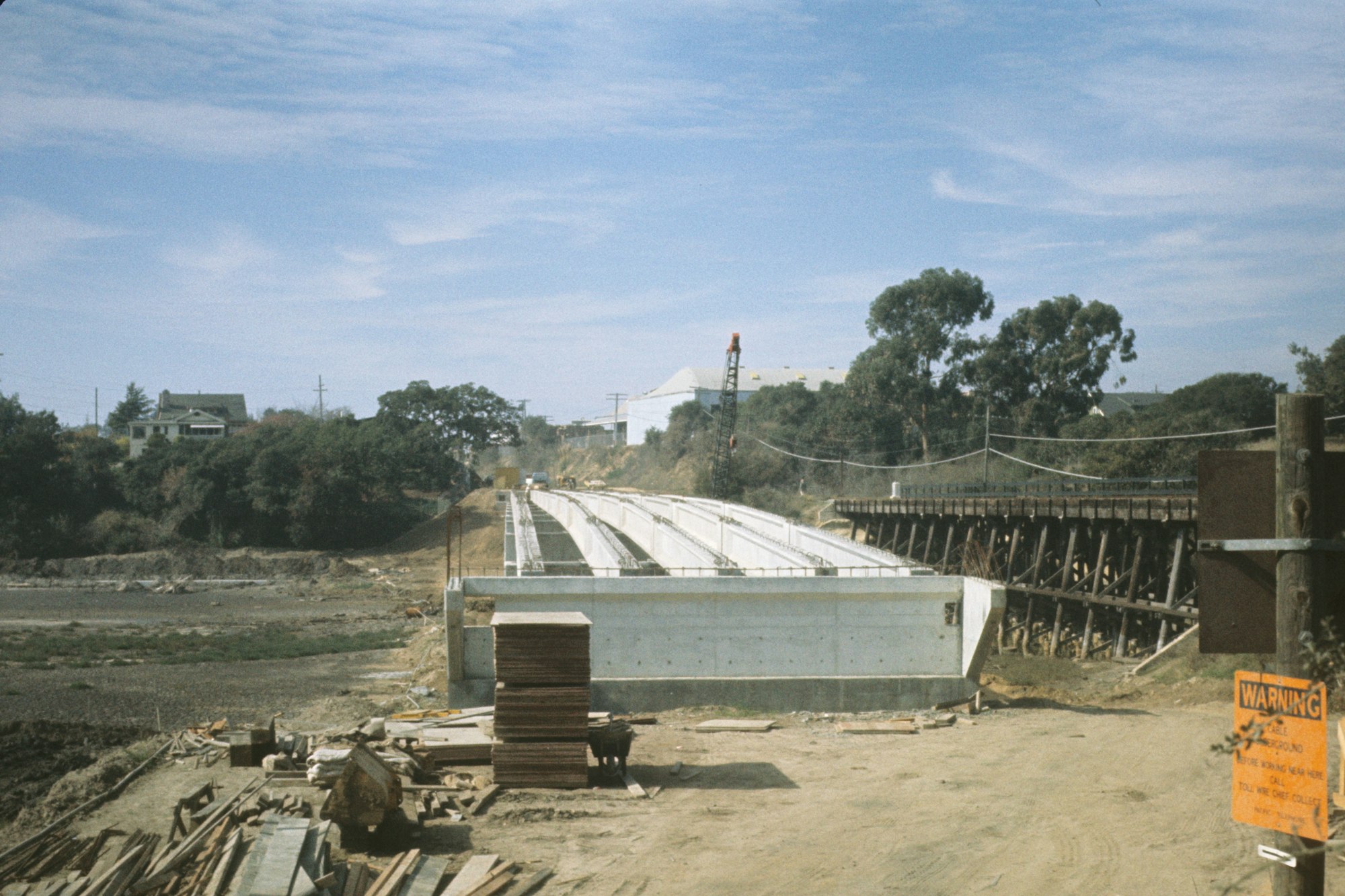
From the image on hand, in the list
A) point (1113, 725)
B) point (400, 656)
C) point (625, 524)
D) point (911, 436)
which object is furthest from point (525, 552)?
point (911, 436)

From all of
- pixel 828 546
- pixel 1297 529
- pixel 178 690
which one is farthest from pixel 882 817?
pixel 178 690

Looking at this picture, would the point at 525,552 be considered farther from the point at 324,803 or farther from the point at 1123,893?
the point at 1123,893

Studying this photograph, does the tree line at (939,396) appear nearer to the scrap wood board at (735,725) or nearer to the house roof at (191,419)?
the scrap wood board at (735,725)

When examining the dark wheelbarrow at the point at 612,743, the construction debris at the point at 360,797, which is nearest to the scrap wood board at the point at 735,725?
the dark wheelbarrow at the point at 612,743

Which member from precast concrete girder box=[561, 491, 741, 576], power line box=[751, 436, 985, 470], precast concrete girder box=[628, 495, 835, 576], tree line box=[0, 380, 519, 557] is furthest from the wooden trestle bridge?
tree line box=[0, 380, 519, 557]

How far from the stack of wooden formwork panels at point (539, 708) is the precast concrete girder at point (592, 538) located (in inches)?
214

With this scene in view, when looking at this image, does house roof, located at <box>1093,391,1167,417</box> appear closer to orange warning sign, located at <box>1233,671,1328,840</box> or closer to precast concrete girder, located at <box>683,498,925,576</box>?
precast concrete girder, located at <box>683,498,925,576</box>

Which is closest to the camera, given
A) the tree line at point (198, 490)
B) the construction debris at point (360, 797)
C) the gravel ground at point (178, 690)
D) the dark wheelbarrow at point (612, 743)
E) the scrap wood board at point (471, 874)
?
the scrap wood board at point (471, 874)

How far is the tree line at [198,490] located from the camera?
62656 mm

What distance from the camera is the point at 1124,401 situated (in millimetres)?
73375

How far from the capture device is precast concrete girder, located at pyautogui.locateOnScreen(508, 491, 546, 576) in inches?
773

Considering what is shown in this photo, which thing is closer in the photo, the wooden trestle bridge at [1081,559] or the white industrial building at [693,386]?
the wooden trestle bridge at [1081,559]

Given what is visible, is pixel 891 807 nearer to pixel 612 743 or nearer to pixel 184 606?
pixel 612 743

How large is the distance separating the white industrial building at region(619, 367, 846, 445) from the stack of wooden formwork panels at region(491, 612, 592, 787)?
313 feet
